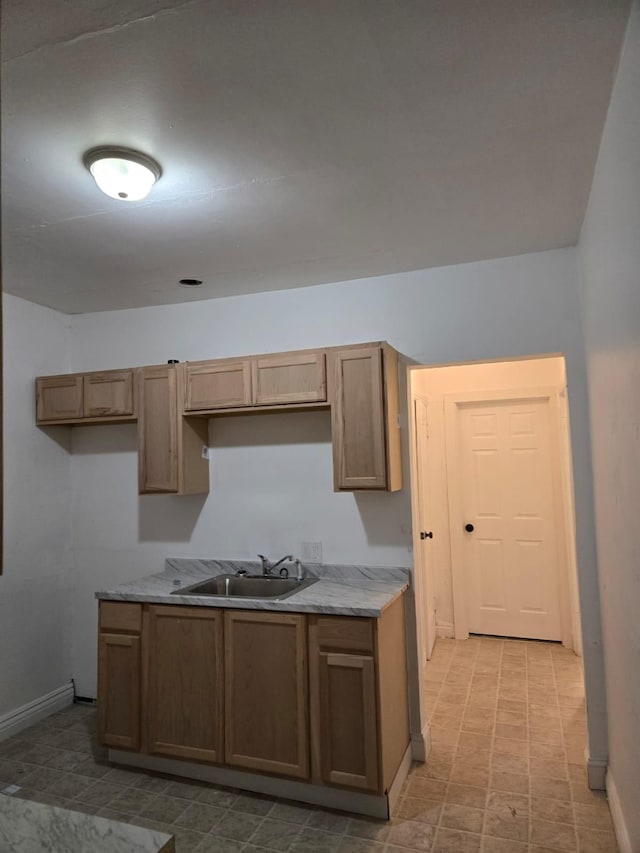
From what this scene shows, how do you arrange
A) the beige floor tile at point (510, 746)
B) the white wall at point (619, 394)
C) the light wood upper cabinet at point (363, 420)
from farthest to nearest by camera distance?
1. the beige floor tile at point (510, 746)
2. the light wood upper cabinet at point (363, 420)
3. the white wall at point (619, 394)

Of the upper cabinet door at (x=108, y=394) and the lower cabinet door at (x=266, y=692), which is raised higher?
the upper cabinet door at (x=108, y=394)

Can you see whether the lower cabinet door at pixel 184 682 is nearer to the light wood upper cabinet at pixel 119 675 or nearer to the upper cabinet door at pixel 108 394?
the light wood upper cabinet at pixel 119 675

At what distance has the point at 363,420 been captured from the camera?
294cm

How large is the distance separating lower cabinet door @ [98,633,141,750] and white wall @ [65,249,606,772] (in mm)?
714

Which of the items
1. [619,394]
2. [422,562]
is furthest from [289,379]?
[422,562]

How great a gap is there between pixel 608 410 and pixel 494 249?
1.19 meters

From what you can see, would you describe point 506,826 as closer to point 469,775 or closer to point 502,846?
point 502,846

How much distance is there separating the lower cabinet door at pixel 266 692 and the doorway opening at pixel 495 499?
2163 mm

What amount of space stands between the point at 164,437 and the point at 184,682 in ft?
4.35

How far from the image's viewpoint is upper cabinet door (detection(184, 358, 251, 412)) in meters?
3.20

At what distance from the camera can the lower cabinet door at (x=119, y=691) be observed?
116 inches

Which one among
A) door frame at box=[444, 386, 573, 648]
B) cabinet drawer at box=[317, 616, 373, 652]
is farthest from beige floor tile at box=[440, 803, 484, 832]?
door frame at box=[444, 386, 573, 648]

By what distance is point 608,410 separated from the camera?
83.8 inches

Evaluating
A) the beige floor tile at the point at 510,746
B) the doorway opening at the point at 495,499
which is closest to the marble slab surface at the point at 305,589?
the beige floor tile at the point at 510,746
